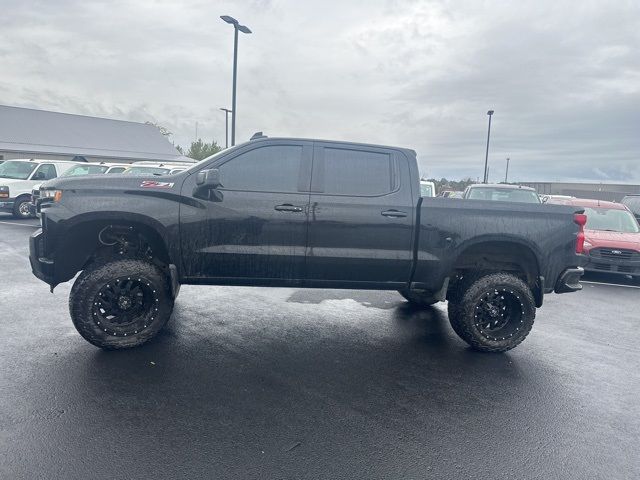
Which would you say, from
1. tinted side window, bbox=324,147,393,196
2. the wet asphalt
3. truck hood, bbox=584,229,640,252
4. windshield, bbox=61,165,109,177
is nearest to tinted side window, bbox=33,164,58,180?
windshield, bbox=61,165,109,177

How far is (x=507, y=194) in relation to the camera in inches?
428

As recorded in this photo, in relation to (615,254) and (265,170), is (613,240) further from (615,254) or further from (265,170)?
(265,170)

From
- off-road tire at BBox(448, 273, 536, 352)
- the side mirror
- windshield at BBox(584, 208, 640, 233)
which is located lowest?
off-road tire at BBox(448, 273, 536, 352)

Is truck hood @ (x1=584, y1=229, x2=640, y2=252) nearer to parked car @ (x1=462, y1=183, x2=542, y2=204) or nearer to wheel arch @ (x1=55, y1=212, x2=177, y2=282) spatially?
parked car @ (x1=462, y1=183, x2=542, y2=204)

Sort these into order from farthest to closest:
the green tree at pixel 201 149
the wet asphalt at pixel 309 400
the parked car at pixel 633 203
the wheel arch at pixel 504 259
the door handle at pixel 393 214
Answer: the green tree at pixel 201 149 < the parked car at pixel 633 203 < the wheel arch at pixel 504 259 < the door handle at pixel 393 214 < the wet asphalt at pixel 309 400

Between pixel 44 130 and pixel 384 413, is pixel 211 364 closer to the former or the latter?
pixel 384 413

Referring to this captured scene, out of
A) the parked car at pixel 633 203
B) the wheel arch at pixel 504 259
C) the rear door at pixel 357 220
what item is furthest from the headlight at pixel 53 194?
the parked car at pixel 633 203

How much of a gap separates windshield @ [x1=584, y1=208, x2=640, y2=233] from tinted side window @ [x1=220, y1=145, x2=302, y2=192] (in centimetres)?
810

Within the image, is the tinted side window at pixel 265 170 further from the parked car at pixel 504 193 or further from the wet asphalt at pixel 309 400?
the parked car at pixel 504 193

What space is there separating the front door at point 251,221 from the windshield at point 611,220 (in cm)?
815

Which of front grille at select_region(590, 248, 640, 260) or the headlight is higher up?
the headlight

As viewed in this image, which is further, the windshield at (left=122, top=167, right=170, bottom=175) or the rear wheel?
the rear wheel

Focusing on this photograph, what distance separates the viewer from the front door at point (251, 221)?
4.58 m

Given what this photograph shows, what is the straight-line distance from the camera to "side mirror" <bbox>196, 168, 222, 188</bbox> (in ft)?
14.3
